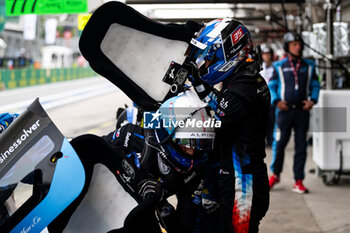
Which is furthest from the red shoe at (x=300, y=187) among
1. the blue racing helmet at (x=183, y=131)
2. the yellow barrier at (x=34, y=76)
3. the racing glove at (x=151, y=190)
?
the yellow barrier at (x=34, y=76)

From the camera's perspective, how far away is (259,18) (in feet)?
32.1

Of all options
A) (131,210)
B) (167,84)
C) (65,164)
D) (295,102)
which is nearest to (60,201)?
(65,164)

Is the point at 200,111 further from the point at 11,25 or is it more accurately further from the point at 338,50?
the point at 11,25

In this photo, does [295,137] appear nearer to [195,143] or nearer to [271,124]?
[271,124]

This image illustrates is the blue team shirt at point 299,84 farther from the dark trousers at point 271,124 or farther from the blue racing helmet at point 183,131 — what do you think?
the blue racing helmet at point 183,131

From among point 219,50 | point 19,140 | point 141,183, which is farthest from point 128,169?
point 219,50

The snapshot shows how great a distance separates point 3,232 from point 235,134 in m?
1.43

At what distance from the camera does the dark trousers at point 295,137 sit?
688 centimetres

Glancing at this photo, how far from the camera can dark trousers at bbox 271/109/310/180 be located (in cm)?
688

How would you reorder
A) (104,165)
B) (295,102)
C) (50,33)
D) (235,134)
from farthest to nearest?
(50,33)
(295,102)
(235,134)
(104,165)

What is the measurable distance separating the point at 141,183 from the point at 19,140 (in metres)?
0.63

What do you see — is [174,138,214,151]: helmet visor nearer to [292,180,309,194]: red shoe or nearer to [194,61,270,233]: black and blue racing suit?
[194,61,270,233]: black and blue racing suit

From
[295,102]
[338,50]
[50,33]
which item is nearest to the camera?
[295,102]

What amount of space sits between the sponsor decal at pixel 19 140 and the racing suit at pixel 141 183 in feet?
0.88
